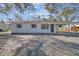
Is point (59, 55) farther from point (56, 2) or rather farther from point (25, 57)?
point (56, 2)

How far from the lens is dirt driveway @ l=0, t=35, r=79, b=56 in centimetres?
892

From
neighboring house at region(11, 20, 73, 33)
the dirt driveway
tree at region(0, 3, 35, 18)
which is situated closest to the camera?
the dirt driveway

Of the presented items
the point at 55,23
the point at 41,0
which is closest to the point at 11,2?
the point at 41,0

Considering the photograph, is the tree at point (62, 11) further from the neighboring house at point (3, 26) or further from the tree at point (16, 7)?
the neighboring house at point (3, 26)

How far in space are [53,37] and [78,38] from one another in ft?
2.96

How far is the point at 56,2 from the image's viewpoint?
9.05 metres

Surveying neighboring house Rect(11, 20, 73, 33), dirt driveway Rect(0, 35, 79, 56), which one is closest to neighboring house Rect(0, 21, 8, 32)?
neighboring house Rect(11, 20, 73, 33)

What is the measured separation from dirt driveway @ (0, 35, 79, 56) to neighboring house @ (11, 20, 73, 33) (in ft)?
1.61

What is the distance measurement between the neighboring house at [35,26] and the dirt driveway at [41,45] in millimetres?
491

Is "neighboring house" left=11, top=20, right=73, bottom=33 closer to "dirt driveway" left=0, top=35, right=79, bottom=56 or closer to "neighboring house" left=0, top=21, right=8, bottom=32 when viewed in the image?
"neighboring house" left=0, top=21, right=8, bottom=32

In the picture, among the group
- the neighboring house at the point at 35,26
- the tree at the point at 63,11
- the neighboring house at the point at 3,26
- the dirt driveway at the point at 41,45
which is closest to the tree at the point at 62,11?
the tree at the point at 63,11

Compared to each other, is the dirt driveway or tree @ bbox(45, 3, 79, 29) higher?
tree @ bbox(45, 3, 79, 29)

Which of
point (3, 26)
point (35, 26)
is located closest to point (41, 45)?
point (35, 26)

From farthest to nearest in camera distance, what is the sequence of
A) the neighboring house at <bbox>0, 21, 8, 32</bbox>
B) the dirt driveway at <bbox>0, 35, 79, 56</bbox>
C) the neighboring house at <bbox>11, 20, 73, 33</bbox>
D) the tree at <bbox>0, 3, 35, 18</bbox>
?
the neighboring house at <bbox>11, 20, 73, 33</bbox>, the neighboring house at <bbox>0, 21, 8, 32</bbox>, the tree at <bbox>0, 3, 35, 18</bbox>, the dirt driveway at <bbox>0, 35, 79, 56</bbox>
